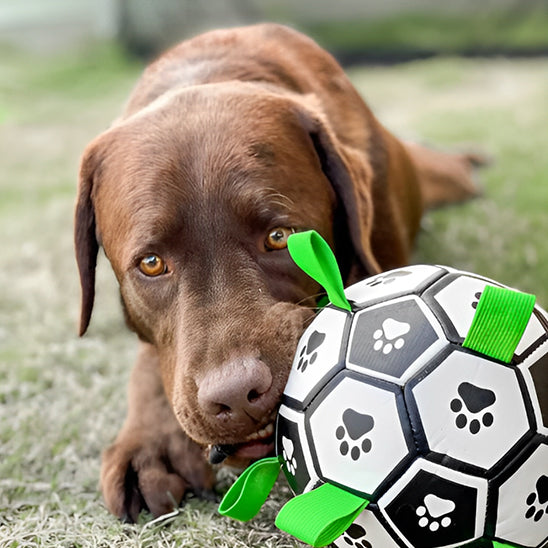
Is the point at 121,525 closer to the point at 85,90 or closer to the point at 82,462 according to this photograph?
the point at 82,462

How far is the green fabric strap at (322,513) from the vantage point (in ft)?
4.73

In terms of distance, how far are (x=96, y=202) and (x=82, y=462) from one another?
0.75 meters

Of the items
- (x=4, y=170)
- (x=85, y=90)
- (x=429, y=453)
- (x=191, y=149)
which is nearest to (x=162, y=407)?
(x=191, y=149)

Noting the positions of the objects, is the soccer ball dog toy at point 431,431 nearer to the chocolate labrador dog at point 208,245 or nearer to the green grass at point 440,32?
the chocolate labrador dog at point 208,245

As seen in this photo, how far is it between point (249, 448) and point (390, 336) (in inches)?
22.1

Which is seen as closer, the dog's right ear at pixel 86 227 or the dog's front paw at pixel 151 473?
the dog's front paw at pixel 151 473

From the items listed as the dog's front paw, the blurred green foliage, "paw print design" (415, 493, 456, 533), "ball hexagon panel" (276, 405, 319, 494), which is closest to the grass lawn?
the dog's front paw

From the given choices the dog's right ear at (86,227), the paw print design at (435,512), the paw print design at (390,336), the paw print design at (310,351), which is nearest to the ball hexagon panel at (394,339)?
the paw print design at (390,336)

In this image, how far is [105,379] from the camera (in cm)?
280

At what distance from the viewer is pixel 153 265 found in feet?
6.72

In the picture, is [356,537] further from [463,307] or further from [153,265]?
[153,265]

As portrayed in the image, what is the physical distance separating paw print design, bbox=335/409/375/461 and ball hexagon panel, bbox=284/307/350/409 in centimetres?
11

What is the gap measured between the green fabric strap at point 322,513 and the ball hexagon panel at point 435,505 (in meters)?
0.06

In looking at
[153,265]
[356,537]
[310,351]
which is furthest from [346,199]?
[356,537]
